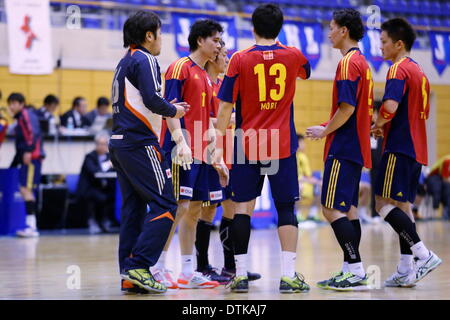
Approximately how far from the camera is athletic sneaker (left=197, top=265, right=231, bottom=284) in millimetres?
5555

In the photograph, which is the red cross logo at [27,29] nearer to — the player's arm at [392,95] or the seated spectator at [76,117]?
the seated spectator at [76,117]

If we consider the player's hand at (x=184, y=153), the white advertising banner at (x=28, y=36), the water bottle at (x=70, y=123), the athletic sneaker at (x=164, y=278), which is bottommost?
the athletic sneaker at (x=164, y=278)

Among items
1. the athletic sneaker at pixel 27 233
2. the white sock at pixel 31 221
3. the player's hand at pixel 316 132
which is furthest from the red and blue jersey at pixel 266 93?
the white sock at pixel 31 221

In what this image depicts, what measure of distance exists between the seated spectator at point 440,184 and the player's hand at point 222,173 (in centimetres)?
1045

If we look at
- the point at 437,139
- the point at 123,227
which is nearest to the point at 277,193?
the point at 123,227

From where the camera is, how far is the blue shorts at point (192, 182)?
5.25m

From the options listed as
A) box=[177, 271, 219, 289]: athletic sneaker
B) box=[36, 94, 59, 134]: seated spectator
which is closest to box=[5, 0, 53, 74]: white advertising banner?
box=[36, 94, 59, 134]: seated spectator

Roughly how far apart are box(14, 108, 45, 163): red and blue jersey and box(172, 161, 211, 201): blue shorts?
20.8ft

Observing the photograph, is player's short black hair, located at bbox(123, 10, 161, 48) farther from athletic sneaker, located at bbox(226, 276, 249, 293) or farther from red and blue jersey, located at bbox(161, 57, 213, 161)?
athletic sneaker, located at bbox(226, 276, 249, 293)

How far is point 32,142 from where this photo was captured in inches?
439

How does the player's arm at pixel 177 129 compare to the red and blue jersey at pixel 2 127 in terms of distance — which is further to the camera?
the red and blue jersey at pixel 2 127

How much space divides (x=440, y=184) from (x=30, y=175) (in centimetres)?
860
